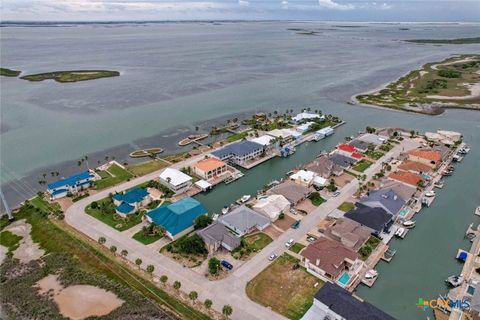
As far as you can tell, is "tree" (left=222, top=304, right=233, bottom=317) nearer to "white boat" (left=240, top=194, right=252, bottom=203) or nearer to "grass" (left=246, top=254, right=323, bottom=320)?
"grass" (left=246, top=254, right=323, bottom=320)

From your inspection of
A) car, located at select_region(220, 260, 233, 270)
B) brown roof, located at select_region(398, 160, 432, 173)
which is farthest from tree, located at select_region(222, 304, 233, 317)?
brown roof, located at select_region(398, 160, 432, 173)

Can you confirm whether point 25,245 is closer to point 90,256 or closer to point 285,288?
point 90,256

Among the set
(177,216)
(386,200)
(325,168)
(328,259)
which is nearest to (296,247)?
(328,259)

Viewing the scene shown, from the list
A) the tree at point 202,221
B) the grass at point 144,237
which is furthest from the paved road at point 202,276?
the tree at point 202,221

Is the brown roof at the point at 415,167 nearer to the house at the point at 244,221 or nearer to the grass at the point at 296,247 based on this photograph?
the grass at the point at 296,247

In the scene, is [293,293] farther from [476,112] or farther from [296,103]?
[476,112]

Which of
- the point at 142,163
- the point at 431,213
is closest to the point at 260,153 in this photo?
the point at 142,163
